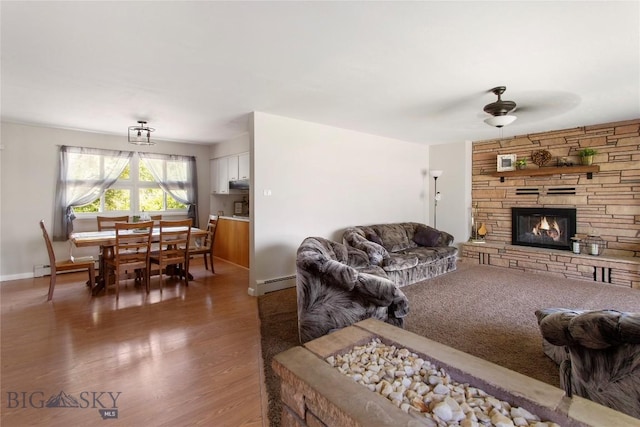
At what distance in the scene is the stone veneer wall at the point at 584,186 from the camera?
4527mm

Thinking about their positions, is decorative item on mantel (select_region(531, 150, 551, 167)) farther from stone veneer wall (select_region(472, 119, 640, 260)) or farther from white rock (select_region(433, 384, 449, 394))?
white rock (select_region(433, 384, 449, 394))

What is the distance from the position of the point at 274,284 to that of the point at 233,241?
2.02 metres

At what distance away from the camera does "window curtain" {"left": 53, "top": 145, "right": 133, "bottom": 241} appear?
16.4ft

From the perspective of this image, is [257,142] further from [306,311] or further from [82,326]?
[82,326]

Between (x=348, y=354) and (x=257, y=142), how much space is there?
310cm

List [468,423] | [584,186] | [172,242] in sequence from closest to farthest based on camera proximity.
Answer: [468,423]
[172,242]
[584,186]

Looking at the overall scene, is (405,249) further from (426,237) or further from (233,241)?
(233,241)

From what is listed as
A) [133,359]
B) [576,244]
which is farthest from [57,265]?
[576,244]

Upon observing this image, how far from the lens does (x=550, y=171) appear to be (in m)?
5.03

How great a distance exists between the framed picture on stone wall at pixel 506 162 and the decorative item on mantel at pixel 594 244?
64.0 inches

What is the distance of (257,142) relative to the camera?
13.0ft

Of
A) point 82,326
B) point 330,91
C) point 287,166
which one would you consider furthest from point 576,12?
point 82,326

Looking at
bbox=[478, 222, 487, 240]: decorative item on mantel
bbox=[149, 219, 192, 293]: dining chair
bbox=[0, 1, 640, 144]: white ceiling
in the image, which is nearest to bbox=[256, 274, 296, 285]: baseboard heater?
bbox=[149, 219, 192, 293]: dining chair

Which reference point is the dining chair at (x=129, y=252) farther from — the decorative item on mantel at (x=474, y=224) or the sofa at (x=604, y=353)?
the decorative item on mantel at (x=474, y=224)
